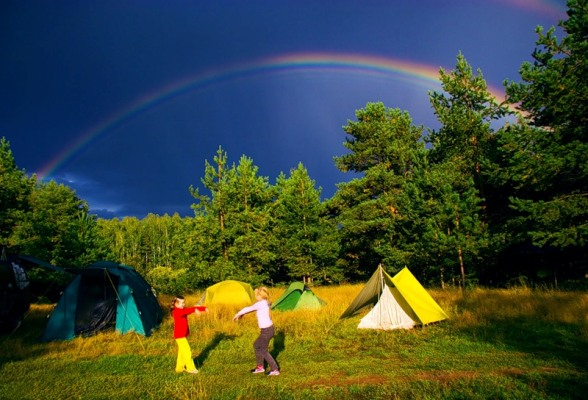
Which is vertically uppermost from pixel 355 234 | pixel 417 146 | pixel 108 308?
pixel 417 146

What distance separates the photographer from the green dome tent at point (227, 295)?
69.6ft

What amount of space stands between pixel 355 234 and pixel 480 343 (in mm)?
24596

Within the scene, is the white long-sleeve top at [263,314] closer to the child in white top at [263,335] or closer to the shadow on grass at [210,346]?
the child in white top at [263,335]

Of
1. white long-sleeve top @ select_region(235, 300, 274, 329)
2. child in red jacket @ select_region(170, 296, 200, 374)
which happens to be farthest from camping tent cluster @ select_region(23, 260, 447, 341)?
white long-sleeve top @ select_region(235, 300, 274, 329)

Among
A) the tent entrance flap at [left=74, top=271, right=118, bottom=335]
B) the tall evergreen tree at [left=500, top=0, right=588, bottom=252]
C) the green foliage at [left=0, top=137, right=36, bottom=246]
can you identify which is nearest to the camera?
the tent entrance flap at [left=74, top=271, right=118, bottom=335]

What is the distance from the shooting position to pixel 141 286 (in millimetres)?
14766

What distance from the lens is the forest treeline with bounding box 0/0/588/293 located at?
1773 cm

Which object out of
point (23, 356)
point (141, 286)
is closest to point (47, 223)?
point (141, 286)

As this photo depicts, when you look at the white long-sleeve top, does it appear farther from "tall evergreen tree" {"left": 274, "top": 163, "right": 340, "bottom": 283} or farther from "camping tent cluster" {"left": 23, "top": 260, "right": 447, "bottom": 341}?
"tall evergreen tree" {"left": 274, "top": 163, "right": 340, "bottom": 283}

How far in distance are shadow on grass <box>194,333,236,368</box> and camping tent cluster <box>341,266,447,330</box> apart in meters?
4.32

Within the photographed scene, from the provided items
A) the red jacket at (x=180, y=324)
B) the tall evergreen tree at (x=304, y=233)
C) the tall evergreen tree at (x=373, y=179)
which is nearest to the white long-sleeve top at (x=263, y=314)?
the red jacket at (x=180, y=324)

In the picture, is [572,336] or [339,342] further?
[339,342]

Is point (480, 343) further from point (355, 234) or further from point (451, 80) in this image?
point (355, 234)

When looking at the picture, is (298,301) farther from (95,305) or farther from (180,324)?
(180,324)
